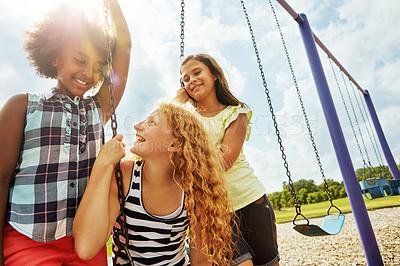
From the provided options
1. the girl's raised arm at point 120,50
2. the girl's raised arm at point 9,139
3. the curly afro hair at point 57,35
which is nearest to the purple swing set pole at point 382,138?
the girl's raised arm at point 120,50

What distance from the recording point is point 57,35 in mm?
1531

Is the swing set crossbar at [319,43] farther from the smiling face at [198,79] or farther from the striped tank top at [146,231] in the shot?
the striped tank top at [146,231]

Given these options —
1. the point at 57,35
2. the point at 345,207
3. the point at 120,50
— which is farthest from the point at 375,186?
the point at 345,207

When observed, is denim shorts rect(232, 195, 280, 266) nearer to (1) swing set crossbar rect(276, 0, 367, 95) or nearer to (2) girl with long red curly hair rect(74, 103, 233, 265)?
(2) girl with long red curly hair rect(74, 103, 233, 265)

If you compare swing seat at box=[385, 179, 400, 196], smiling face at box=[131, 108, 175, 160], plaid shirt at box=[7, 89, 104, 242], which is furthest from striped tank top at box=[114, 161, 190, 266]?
swing seat at box=[385, 179, 400, 196]

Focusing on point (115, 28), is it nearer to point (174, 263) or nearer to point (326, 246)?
point (174, 263)

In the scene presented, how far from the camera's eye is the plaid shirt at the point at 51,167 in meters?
1.13

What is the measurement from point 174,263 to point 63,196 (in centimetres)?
80

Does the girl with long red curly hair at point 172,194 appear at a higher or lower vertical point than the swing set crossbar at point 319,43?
lower

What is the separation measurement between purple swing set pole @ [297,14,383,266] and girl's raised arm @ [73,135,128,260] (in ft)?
10.6

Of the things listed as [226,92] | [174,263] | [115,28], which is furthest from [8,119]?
[226,92]

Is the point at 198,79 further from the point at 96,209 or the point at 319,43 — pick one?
the point at 319,43

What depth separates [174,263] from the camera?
1.54 meters

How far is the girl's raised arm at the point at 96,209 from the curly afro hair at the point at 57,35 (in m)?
0.69
